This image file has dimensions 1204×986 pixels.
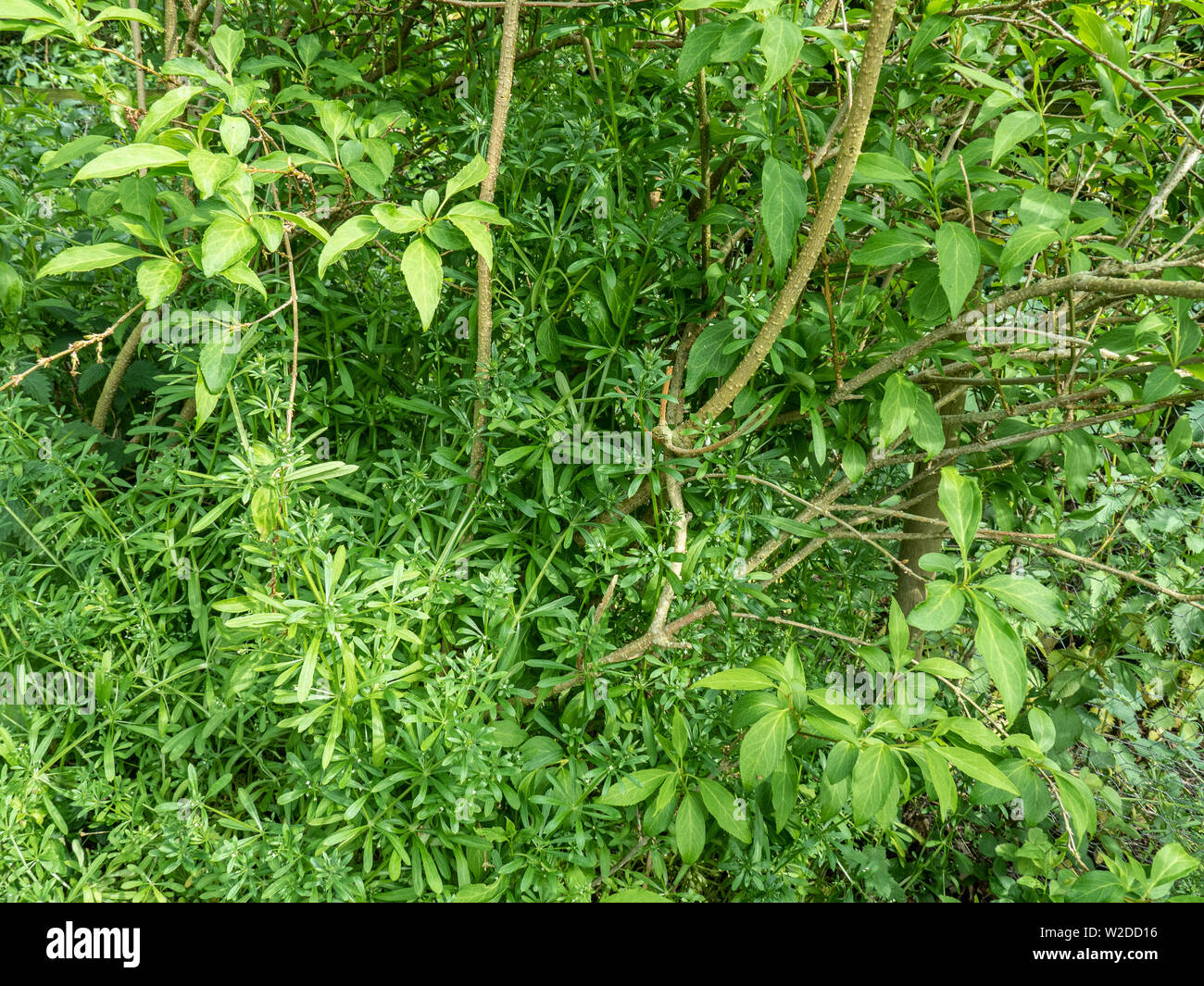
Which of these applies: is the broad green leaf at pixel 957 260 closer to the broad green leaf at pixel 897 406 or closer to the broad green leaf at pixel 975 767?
the broad green leaf at pixel 897 406

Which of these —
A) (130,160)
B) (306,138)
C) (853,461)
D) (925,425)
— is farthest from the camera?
(853,461)

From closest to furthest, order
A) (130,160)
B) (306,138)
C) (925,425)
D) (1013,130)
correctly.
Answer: (130,160), (1013,130), (306,138), (925,425)

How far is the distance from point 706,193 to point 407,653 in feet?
3.23

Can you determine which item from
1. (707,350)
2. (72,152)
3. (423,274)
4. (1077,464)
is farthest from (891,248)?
(72,152)

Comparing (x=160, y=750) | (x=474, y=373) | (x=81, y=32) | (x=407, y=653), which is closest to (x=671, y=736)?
(x=407, y=653)

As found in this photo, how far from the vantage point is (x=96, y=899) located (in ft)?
4.75

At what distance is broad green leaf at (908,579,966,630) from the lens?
1135 mm

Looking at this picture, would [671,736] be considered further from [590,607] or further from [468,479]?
[468,479]

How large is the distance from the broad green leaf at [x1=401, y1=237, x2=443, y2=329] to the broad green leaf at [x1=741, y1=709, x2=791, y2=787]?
Answer: 2.40 feet

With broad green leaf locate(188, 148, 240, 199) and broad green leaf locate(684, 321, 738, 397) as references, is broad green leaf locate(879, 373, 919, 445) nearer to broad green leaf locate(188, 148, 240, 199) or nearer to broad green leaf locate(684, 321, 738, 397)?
broad green leaf locate(684, 321, 738, 397)

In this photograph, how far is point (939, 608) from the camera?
3.79 ft

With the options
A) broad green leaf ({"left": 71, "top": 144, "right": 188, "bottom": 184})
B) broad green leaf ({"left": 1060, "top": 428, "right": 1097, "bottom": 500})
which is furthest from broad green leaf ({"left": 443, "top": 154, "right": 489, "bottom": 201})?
broad green leaf ({"left": 1060, "top": 428, "right": 1097, "bottom": 500})

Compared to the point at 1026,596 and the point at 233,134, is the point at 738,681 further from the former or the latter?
the point at 233,134

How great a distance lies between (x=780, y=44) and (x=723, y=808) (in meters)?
1.10
